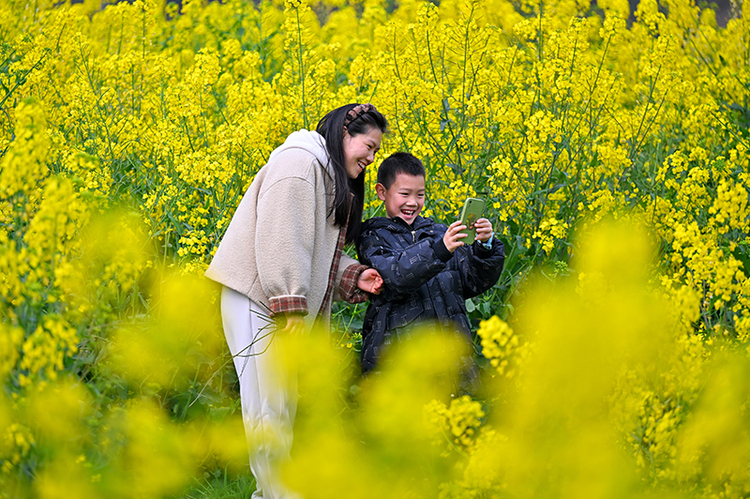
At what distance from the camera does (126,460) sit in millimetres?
2180

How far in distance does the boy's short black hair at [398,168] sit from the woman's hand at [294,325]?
0.67 metres

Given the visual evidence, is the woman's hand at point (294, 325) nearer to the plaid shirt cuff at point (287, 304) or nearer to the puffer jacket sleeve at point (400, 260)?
the plaid shirt cuff at point (287, 304)

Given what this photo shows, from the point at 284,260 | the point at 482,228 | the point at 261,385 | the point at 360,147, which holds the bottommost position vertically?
the point at 261,385

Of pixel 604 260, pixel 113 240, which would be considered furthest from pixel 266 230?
pixel 604 260

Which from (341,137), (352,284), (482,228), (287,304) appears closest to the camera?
(287,304)

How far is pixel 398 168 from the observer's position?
2826 millimetres

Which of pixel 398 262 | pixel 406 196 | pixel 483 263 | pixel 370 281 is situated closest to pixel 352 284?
pixel 370 281

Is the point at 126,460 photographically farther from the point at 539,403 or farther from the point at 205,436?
the point at 539,403

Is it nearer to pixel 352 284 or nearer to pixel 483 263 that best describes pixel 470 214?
pixel 483 263

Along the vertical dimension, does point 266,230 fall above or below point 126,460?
above

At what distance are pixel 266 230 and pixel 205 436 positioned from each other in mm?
1101

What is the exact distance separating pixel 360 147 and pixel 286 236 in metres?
0.44

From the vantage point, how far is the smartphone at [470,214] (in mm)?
2521

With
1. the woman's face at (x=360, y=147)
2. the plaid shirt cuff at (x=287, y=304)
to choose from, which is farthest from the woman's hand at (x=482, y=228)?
the plaid shirt cuff at (x=287, y=304)
